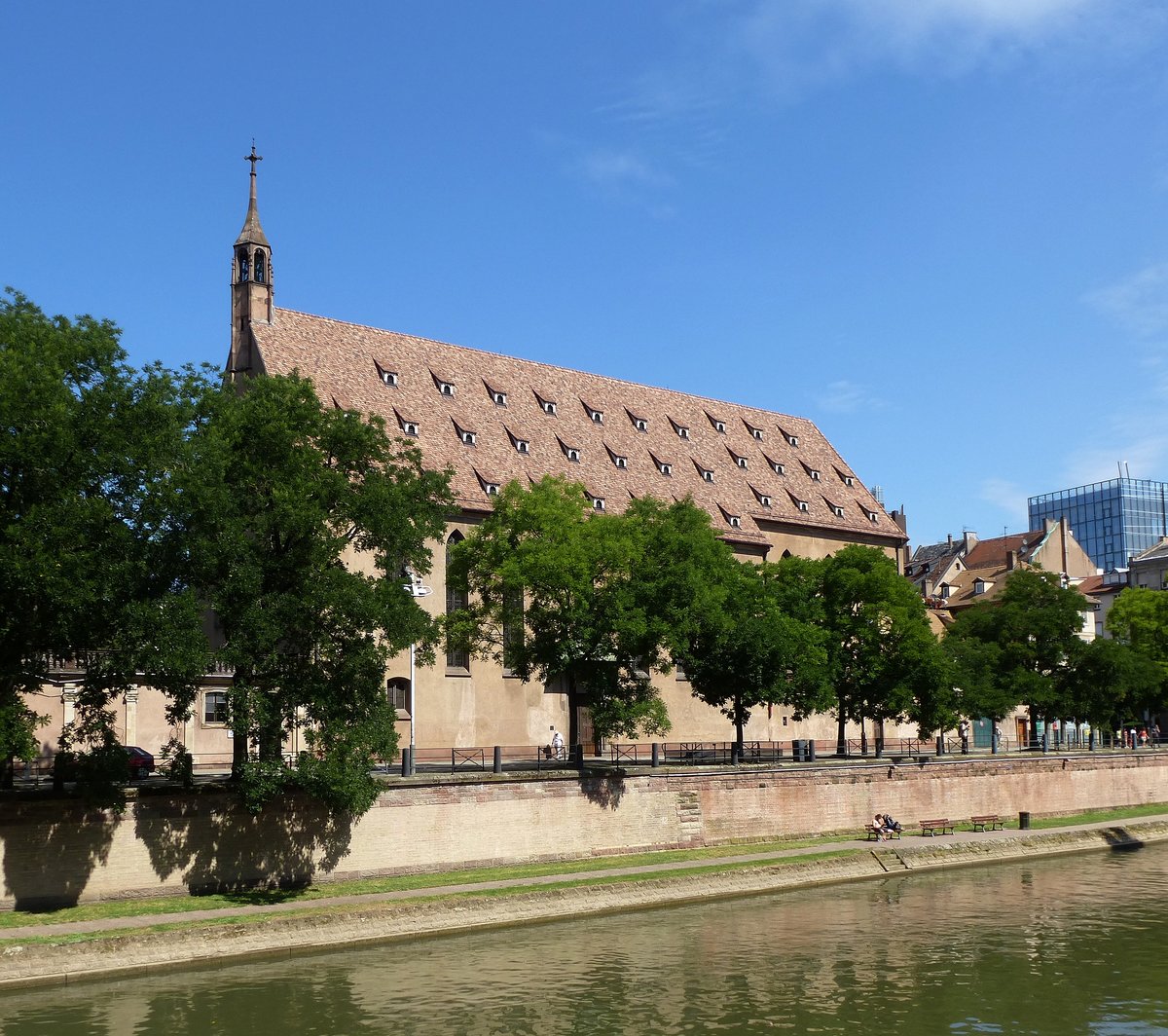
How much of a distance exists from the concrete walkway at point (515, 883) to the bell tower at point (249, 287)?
98.1 feet

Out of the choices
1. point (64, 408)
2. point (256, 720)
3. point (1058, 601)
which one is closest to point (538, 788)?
point (256, 720)

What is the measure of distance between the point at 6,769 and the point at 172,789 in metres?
4.12

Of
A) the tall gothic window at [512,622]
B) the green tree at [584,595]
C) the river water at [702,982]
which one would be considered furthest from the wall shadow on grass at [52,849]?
the tall gothic window at [512,622]

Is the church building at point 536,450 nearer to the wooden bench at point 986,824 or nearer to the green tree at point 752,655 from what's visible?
the green tree at point 752,655

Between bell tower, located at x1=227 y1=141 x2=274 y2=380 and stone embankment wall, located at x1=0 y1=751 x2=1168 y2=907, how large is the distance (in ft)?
88.0

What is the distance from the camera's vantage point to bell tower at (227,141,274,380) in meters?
60.3

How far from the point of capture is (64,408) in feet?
103

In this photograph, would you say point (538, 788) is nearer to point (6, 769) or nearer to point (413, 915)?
point (413, 915)

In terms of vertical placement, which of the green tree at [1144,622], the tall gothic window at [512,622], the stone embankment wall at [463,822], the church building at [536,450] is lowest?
the stone embankment wall at [463,822]

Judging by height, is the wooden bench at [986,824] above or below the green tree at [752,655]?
below

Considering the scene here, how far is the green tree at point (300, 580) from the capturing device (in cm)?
3409

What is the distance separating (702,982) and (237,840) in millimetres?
14288

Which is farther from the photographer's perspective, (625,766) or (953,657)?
(953,657)

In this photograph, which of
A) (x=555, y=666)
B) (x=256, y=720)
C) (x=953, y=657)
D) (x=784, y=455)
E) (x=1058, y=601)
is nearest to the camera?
(x=256, y=720)
